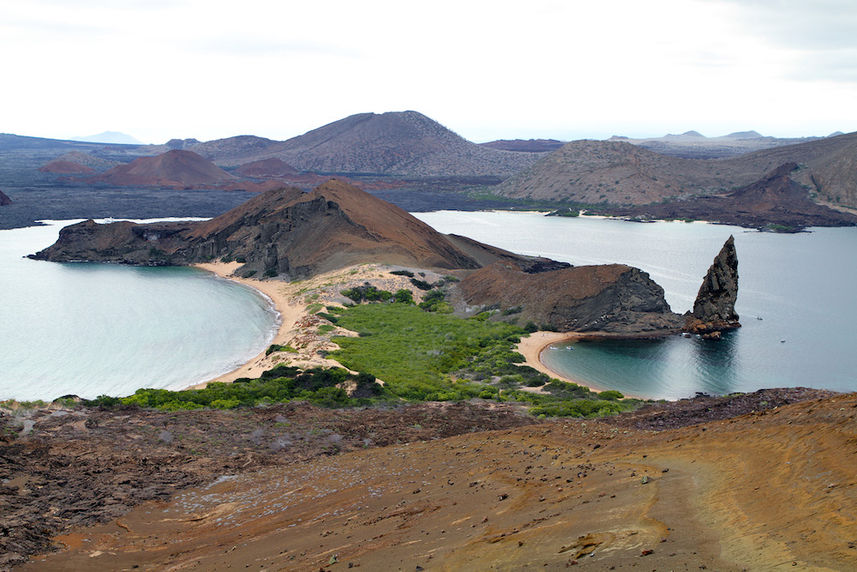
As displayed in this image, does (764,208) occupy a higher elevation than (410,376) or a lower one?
higher

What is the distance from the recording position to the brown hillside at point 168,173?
150250 millimetres

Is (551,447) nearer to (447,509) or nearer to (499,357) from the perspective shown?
(447,509)

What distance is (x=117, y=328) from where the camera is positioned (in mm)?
44250

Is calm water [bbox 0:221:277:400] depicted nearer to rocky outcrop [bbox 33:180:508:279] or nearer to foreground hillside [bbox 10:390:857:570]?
rocky outcrop [bbox 33:180:508:279]

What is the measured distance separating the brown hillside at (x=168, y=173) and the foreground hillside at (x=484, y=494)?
138659 mm

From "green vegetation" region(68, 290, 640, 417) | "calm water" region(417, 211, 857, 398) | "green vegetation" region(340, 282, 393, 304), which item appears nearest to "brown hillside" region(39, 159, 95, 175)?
"calm water" region(417, 211, 857, 398)

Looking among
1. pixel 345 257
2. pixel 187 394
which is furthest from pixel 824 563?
pixel 345 257

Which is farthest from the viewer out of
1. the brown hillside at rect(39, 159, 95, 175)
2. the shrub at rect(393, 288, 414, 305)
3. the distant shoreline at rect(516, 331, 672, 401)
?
the brown hillside at rect(39, 159, 95, 175)

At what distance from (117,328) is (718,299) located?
41.2 meters

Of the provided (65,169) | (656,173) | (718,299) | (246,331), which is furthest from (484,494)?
(65,169)

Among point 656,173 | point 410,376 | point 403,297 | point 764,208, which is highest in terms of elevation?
point 656,173

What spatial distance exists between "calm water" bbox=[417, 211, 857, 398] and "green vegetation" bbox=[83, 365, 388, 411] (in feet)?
42.1

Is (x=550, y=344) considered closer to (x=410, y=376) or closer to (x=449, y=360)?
(x=449, y=360)

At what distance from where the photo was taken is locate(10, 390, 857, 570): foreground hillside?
9.83m
